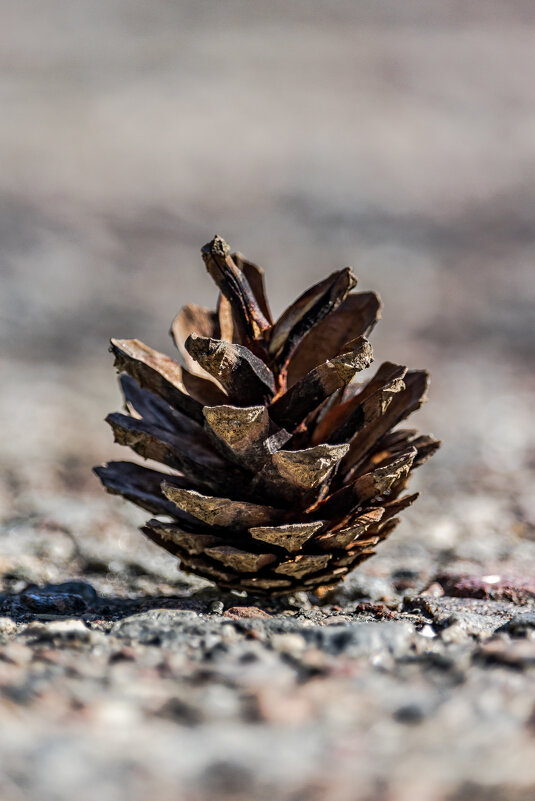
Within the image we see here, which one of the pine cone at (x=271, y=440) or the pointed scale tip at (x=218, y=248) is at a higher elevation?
the pointed scale tip at (x=218, y=248)

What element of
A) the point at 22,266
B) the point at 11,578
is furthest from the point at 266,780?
the point at 22,266

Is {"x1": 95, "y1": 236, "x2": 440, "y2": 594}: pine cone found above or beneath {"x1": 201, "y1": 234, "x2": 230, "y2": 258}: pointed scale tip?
beneath

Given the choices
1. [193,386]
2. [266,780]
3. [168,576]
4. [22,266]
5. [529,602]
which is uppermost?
[22,266]

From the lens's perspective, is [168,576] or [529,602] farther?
[168,576]

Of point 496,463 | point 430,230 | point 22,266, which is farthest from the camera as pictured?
point 430,230

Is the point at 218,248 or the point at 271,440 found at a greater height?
the point at 218,248

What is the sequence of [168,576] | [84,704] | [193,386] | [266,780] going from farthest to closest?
[168,576]
[193,386]
[84,704]
[266,780]

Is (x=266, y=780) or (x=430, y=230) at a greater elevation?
(x=430, y=230)

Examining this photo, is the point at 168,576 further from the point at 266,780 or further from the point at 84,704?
the point at 266,780
